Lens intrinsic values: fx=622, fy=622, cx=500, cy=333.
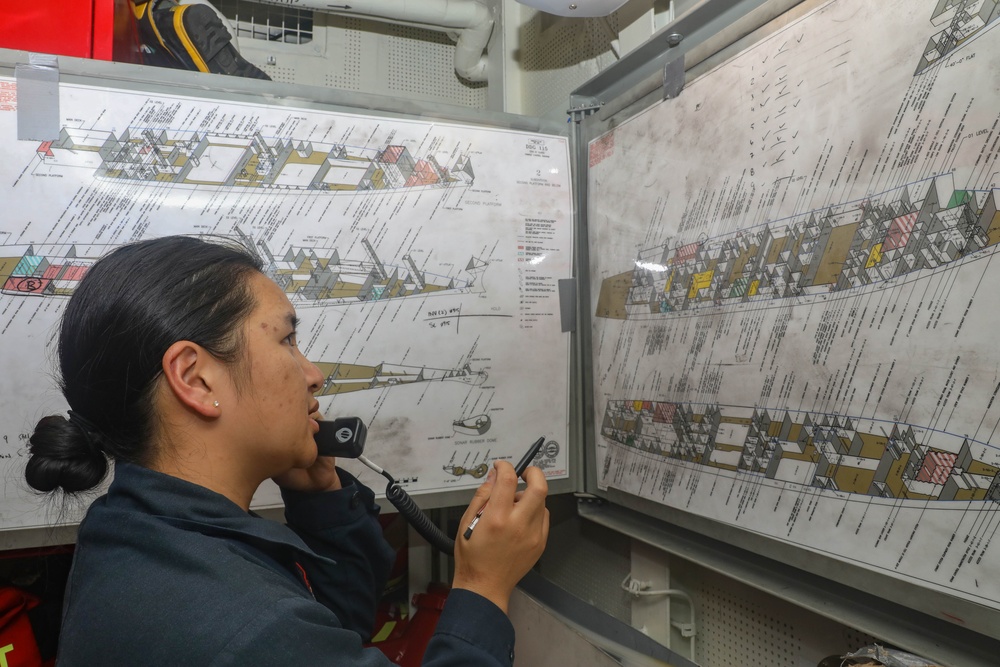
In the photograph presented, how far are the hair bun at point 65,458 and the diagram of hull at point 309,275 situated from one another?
0.45 m

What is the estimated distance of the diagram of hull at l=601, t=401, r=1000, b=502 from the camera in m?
0.73

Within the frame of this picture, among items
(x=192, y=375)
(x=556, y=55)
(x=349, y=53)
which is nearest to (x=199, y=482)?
(x=192, y=375)

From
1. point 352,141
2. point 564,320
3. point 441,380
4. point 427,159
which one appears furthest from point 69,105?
point 564,320

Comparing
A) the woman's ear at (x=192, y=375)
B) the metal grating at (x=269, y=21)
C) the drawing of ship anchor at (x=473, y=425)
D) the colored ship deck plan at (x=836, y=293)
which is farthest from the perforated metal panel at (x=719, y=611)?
the metal grating at (x=269, y=21)

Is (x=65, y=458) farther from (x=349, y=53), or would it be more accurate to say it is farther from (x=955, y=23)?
(x=349, y=53)

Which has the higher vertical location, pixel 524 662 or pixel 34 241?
pixel 34 241

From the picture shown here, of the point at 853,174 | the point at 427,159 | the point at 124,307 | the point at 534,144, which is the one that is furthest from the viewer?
the point at 534,144

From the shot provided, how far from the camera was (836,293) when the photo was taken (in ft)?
2.83

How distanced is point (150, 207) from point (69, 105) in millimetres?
218

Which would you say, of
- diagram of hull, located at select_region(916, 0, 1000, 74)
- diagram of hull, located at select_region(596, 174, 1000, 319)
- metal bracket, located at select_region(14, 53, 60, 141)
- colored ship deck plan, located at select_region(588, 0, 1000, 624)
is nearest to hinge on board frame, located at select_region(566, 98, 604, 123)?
colored ship deck plan, located at select_region(588, 0, 1000, 624)

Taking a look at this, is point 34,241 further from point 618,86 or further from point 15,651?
point 618,86

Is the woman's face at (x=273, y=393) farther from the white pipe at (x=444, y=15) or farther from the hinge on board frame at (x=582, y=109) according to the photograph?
the white pipe at (x=444, y=15)

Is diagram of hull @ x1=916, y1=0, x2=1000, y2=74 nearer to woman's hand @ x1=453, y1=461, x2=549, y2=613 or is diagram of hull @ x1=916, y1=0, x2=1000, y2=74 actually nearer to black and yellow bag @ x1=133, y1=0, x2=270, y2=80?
woman's hand @ x1=453, y1=461, x2=549, y2=613

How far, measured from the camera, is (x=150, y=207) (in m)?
1.14
